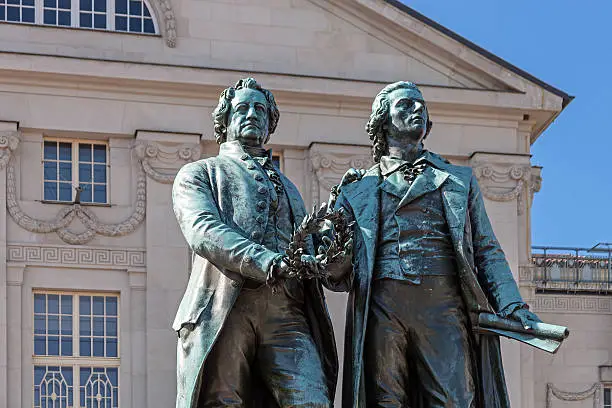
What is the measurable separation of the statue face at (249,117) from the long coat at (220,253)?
11 cm

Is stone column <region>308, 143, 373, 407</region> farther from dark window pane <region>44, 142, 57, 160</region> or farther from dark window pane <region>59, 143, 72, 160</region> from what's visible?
dark window pane <region>44, 142, 57, 160</region>

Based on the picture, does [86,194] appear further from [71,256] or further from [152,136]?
[152,136]

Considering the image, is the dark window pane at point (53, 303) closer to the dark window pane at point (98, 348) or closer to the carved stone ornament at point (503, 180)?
the dark window pane at point (98, 348)

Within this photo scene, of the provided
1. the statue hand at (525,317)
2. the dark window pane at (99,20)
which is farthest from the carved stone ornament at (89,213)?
the statue hand at (525,317)

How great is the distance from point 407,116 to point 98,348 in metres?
23.6

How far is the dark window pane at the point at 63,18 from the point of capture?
36.6 metres

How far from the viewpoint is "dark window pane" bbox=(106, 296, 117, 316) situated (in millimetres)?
36125

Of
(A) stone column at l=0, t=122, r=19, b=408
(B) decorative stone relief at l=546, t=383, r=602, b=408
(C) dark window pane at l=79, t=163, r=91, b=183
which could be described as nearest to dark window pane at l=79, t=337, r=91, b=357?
(A) stone column at l=0, t=122, r=19, b=408

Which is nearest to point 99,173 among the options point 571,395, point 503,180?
point 503,180

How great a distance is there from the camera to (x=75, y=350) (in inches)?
1395

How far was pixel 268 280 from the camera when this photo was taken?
1180cm

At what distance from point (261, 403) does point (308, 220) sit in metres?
1.17

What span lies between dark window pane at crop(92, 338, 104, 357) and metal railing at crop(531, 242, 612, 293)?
8.51m

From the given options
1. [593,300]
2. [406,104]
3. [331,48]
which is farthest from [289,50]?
[406,104]
